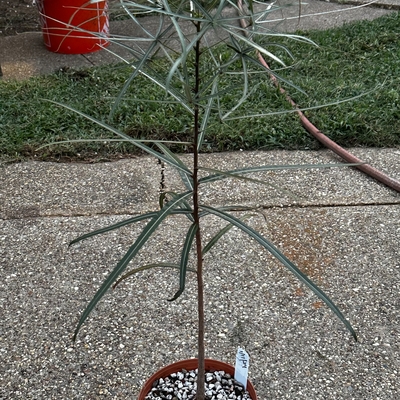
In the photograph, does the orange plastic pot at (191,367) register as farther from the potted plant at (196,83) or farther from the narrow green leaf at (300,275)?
the narrow green leaf at (300,275)

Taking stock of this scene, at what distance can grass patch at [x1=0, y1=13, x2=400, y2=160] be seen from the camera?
3082 mm

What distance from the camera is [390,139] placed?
3.12 metres

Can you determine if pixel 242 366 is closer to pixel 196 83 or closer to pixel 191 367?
pixel 191 367

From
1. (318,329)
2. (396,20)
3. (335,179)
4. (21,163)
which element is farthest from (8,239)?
(396,20)

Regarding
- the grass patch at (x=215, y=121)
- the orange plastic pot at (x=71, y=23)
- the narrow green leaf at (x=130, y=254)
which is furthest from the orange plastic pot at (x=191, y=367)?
the orange plastic pot at (x=71, y=23)

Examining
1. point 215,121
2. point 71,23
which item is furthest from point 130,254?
point 71,23

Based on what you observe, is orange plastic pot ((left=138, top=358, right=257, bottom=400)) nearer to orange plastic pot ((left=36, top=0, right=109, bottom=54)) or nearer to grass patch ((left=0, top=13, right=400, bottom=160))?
grass patch ((left=0, top=13, right=400, bottom=160))

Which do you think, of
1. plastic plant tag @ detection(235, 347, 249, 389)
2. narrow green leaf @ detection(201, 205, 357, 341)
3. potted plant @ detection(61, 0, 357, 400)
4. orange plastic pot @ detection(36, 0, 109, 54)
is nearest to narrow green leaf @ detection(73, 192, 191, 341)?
potted plant @ detection(61, 0, 357, 400)

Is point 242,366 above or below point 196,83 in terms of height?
below

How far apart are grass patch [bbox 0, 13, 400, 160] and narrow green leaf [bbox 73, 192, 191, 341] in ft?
6.35

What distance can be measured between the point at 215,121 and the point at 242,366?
6.20ft

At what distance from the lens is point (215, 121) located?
322cm

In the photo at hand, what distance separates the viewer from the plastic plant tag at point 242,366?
152 cm

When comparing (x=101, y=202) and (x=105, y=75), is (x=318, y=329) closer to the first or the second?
(x=101, y=202)
